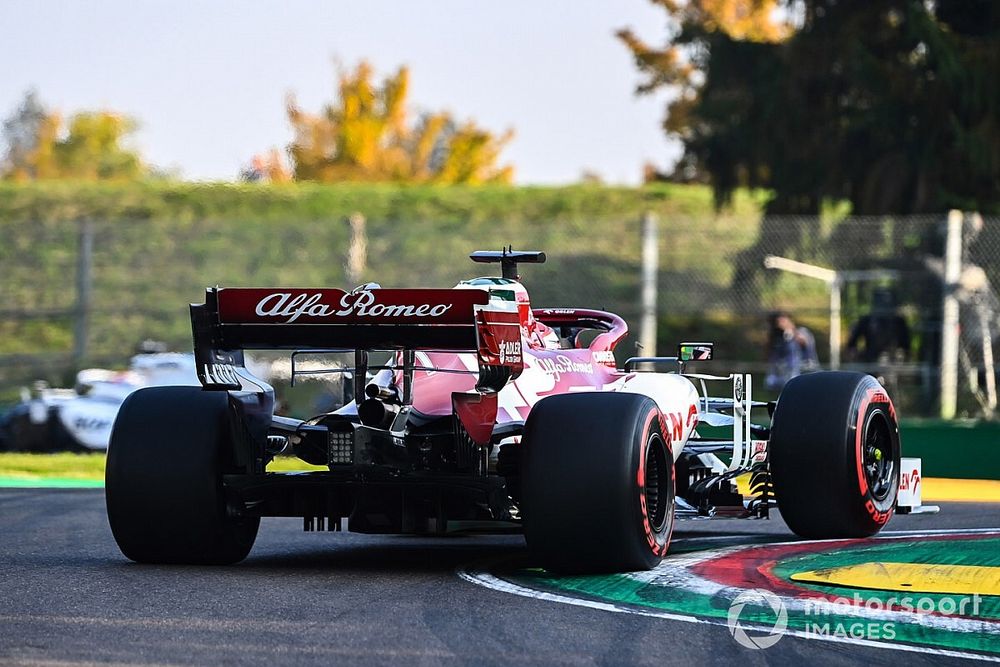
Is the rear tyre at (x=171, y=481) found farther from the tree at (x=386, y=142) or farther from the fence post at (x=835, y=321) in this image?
the tree at (x=386, y=142)

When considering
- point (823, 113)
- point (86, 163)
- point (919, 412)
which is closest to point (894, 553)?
point (919, 412)

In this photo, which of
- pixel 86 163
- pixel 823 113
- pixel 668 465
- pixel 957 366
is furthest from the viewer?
pixel 86 163

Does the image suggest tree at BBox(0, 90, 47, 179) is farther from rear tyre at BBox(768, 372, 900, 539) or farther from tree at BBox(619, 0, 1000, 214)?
rear tyre at BBox(768, 372, 900, 539)

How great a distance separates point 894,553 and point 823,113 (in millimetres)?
17336

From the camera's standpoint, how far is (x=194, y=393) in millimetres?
7961

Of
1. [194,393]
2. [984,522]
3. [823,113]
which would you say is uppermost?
[823,113]

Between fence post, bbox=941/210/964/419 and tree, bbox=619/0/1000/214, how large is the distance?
300 cm

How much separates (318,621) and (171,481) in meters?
1.91

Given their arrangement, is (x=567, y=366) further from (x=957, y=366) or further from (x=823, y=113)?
(x=823, y=113)

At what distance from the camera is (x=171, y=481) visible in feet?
25.2

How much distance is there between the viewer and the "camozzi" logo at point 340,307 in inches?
281

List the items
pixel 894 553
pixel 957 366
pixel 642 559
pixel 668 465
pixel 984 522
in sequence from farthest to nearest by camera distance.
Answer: pixel 957 366, pixel 984 522, pixel 894 553, pixel 668 465, pixel 642 559

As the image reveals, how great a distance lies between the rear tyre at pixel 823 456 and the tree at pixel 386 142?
3376 cm

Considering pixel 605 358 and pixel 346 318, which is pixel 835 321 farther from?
pixel 346 318
